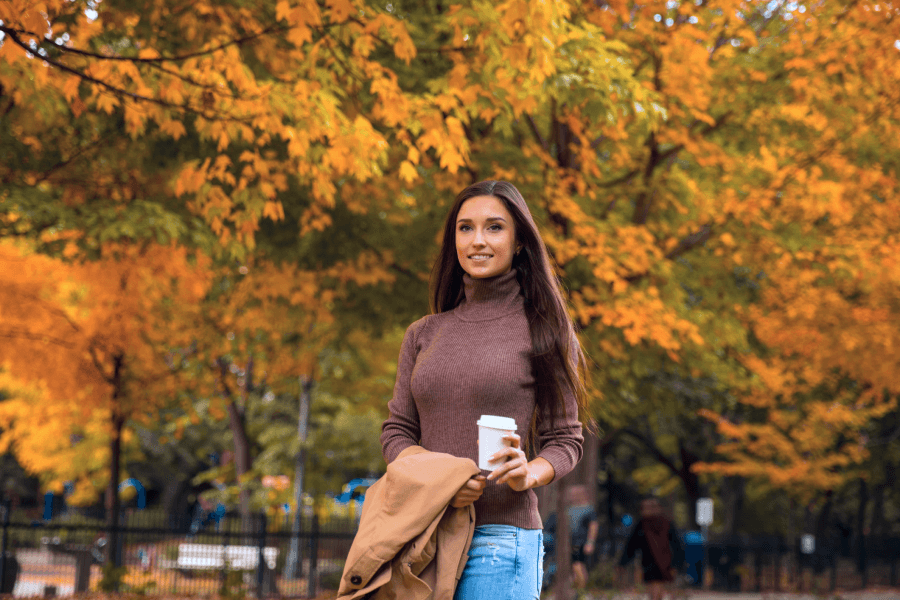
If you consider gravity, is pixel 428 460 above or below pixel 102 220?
below

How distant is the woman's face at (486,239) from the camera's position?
284cm

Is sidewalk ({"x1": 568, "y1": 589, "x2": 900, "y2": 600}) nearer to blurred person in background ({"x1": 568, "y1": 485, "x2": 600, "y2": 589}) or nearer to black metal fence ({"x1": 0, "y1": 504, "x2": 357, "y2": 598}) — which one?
blurred person in background ({"x1": 568, "y1": 485, "x2": 600, "y2": 589})

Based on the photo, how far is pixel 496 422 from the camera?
7.82 ft

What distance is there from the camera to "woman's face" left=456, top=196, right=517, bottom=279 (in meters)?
2.84

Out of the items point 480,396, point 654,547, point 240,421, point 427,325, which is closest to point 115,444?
point 240,421

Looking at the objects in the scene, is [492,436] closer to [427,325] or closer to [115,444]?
[427,325]

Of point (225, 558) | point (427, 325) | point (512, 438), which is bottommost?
point (225, 558)

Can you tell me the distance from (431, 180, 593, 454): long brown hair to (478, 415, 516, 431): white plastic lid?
0.99 ft

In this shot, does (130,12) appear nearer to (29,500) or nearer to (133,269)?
(133,269)

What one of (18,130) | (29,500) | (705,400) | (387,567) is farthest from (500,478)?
(29,500)

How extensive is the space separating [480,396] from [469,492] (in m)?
0.29

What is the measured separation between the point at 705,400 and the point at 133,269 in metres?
12.1

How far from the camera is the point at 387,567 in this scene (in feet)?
8.05

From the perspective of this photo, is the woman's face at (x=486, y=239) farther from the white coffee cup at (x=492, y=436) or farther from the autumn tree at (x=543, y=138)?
the autumn tree at (x=543, y=138)
